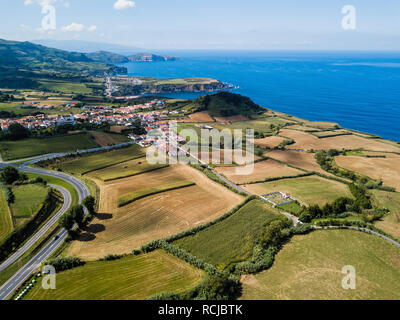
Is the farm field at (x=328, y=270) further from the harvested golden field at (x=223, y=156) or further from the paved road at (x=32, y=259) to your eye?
the harvested golden field at (x=223, y=156)

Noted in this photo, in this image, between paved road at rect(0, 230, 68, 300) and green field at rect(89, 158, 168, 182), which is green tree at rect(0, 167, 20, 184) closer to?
green field at rect(89, 158, 168, 182)

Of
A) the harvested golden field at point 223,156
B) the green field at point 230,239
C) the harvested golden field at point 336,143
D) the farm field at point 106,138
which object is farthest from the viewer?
the harvested golden field at point 336,143

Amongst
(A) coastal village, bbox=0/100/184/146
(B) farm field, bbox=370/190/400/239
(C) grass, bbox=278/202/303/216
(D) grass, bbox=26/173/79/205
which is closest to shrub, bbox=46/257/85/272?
(D) grass, bbox=26/173/79/205

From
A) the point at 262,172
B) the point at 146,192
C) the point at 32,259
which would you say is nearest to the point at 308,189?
the point at 262,172

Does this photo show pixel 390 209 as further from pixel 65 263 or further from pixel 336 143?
pixel 65 263

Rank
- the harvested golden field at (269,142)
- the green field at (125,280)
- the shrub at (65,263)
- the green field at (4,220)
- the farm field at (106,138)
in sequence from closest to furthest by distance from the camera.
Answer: the green field at (125,280), the shrub at (65,263), the green field at (4,220), the farm field at (106,138), the harvested golden field at (269,142)

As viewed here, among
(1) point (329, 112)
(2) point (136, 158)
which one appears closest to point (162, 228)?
Answer: (2) point (136, 158)

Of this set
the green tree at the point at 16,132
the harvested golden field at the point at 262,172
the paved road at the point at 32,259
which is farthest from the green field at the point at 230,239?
the green tree at the point at 16,132
